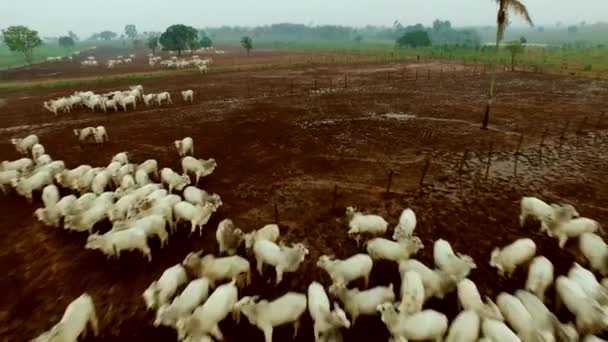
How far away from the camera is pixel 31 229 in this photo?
8.47 metres

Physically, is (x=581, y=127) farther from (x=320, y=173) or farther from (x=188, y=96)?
(x=188, y=96)

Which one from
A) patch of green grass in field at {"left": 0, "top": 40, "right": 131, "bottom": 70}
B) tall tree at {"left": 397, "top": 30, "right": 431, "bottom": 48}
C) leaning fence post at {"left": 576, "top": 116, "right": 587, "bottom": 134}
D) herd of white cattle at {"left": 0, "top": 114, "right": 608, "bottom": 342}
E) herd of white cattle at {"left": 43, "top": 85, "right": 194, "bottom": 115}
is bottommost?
herd of white cattle at {"left": 0, "top": 114, "right": 608, "bottom": 342}

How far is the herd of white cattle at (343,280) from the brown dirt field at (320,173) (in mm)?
324

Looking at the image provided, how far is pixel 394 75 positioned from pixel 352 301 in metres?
28.1

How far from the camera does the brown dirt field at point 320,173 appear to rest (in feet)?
21.8

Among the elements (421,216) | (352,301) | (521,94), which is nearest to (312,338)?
(352,301)

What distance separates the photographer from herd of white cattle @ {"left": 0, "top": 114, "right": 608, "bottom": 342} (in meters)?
5.16

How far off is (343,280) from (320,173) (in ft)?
17.3

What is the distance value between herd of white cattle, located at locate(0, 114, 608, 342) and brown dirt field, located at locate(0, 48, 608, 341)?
32cm

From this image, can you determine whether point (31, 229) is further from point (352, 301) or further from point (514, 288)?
point (514, 288)

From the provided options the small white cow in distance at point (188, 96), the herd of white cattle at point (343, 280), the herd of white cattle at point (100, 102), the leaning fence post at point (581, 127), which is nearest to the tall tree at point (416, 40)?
the small white cow in distance at point (188, 96)

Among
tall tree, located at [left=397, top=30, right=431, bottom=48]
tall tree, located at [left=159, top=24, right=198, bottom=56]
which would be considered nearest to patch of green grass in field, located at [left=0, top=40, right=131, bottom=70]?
tall tree, located at [left=159, top=24, right=198, bottom=56]

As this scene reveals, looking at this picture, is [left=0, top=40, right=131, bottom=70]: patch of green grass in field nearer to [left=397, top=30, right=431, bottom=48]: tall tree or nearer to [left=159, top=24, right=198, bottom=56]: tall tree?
[left=159, top=24, right=198, bottom=56]: tall tree

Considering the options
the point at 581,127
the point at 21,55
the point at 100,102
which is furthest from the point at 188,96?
the point at 21,55
